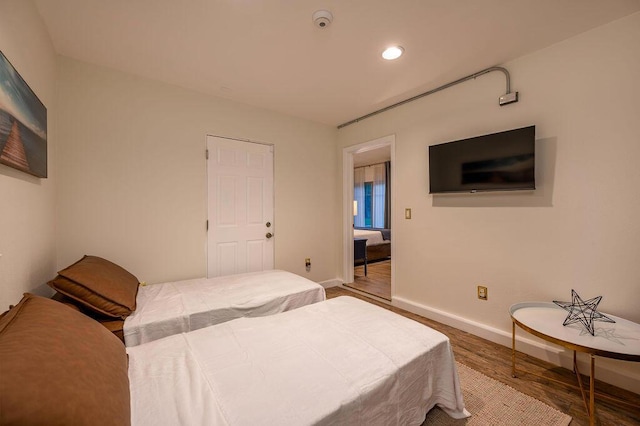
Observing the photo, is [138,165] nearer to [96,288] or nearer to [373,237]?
[96,288]

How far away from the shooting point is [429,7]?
1.73m

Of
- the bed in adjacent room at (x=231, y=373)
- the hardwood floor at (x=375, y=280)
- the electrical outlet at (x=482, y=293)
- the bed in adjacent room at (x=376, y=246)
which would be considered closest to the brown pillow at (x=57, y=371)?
the bed in adjacent room at (x=231, y=373)

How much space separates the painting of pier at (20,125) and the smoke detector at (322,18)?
168cm

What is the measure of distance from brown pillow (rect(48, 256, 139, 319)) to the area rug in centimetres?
207

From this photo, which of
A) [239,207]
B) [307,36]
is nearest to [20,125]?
[307,36]

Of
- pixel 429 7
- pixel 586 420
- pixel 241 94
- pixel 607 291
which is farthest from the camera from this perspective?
pixel 241 94

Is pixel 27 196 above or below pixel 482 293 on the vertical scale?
above

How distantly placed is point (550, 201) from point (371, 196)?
19.4ft

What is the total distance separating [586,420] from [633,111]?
6.71ft

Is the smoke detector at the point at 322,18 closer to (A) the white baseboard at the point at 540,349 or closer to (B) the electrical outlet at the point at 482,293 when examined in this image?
(B) the electrical outlet at the point at 482,293

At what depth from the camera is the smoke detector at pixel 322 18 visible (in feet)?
5.81

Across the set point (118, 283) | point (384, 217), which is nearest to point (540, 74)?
point (118, 283)

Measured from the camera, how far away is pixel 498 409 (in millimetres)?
1660

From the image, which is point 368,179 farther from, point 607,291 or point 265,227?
point 607,291
